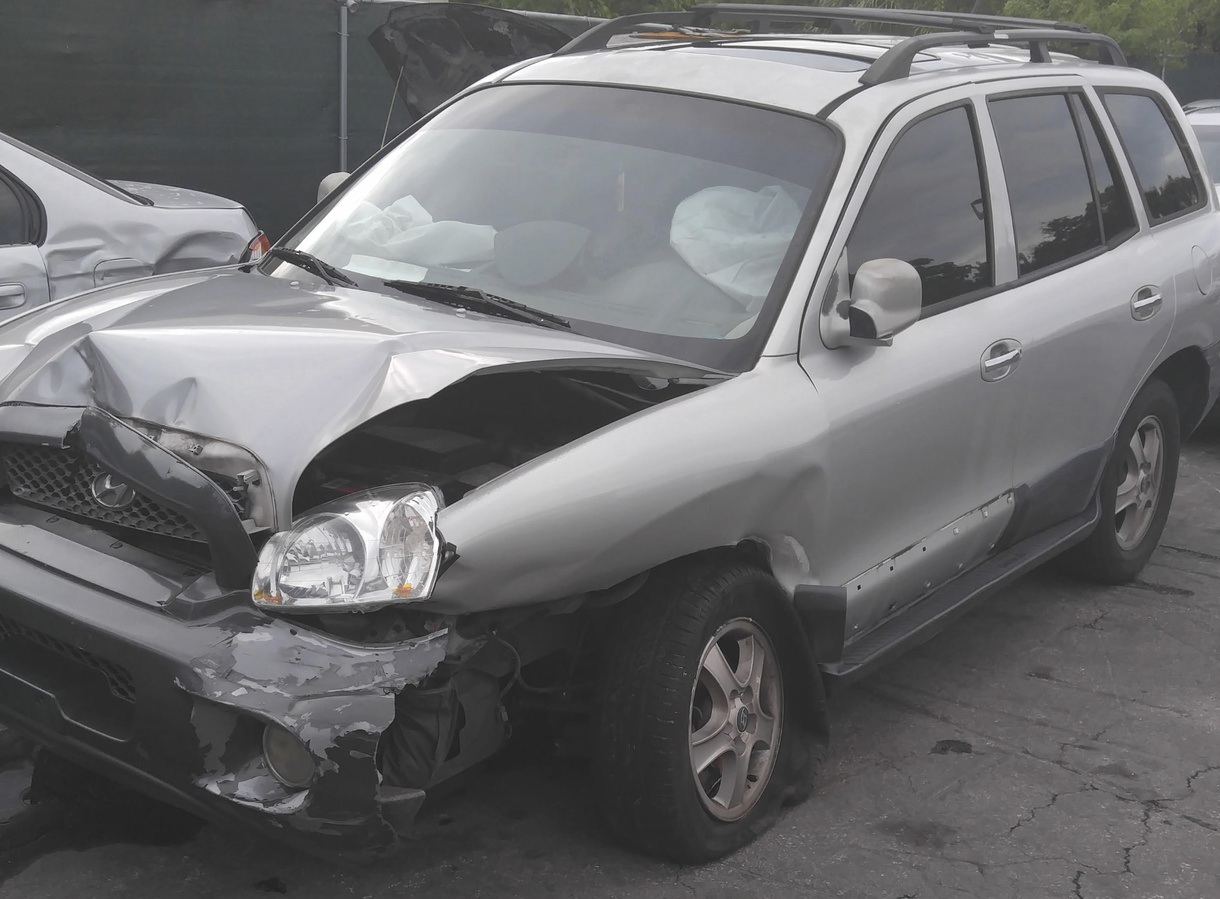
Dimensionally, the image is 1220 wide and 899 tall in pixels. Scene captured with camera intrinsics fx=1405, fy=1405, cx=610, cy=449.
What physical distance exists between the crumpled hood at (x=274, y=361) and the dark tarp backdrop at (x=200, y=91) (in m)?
7.54

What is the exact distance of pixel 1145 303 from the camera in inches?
195

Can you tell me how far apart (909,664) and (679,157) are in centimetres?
192

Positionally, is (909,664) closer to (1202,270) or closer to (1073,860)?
(1073,860)

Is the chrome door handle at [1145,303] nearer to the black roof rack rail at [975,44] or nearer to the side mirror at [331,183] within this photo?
the black roof rack rail at [975,44]

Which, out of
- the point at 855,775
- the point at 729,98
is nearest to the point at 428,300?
the point at 729,98

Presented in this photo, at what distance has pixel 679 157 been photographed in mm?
3848

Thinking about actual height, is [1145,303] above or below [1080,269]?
below

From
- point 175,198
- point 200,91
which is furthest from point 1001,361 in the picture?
point 200,91

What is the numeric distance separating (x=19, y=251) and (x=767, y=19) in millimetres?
3052

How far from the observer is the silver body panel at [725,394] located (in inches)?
112

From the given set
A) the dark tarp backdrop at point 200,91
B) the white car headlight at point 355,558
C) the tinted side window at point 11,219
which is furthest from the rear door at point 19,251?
the dark tarp backdrop at point 200,91

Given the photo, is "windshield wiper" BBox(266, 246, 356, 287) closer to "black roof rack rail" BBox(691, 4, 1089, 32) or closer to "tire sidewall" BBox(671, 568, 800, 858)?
"tire sidewall" BBox(671, 568, 800, 858)

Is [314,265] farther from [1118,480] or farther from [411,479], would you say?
[1118,480]

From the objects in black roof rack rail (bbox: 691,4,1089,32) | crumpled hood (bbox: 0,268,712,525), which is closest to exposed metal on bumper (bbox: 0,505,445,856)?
crumpled hood (bbox: 0,268,712,525)
